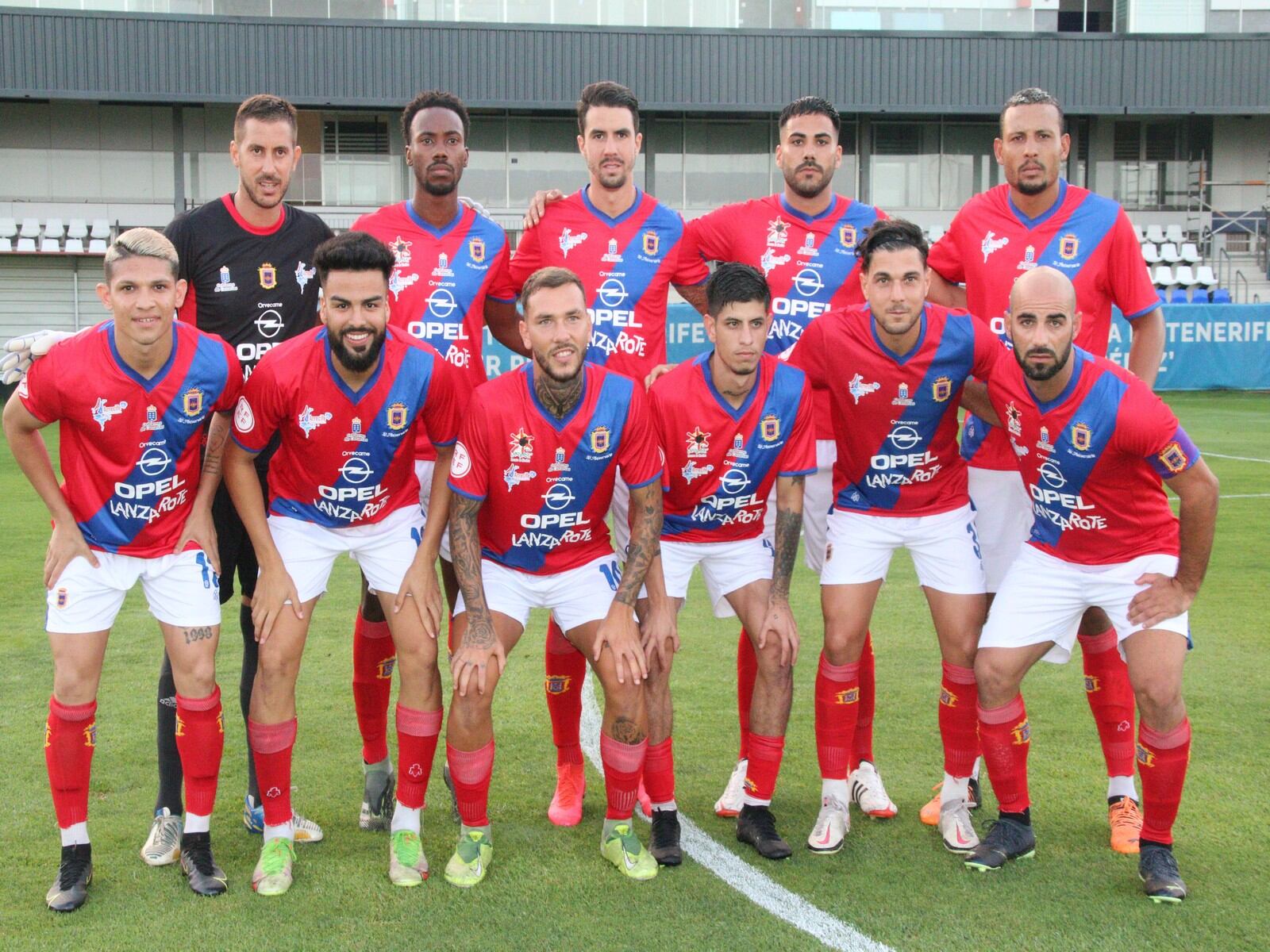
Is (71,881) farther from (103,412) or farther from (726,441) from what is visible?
(726,441)

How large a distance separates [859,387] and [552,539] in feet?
4.32

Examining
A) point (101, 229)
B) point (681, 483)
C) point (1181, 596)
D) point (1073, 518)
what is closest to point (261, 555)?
point (681, 483)

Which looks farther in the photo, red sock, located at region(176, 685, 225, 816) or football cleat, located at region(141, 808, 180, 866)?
football cleat, located at region(141, 808, 180, 866)

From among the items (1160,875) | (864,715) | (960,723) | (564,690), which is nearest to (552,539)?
(564,690)

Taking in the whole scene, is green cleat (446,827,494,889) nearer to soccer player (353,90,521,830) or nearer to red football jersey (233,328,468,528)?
soccer player (353,90,521,830)

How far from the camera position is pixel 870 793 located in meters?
4.81

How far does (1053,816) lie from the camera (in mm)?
4668

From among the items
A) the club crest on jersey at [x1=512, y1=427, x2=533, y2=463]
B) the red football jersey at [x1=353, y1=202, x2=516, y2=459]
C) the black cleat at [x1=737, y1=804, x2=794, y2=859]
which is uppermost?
the red football jersey at [x1=353, y1=202, x2=516, y2=459]

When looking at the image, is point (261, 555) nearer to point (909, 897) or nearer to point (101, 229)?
point (909, 897)

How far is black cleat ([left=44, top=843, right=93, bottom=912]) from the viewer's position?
392 centimetres

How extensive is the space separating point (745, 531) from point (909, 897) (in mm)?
1445

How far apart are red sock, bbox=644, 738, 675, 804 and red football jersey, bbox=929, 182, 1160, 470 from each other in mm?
1729

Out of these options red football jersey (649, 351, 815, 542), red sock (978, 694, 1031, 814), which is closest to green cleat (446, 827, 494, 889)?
red football jersey (649, 351, 815, 542)

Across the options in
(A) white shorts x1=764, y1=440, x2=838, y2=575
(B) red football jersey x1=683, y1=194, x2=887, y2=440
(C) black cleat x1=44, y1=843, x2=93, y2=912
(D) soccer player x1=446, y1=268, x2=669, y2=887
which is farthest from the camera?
(B) red football jersey x1=683, y1=194, x2=887, y2=440
